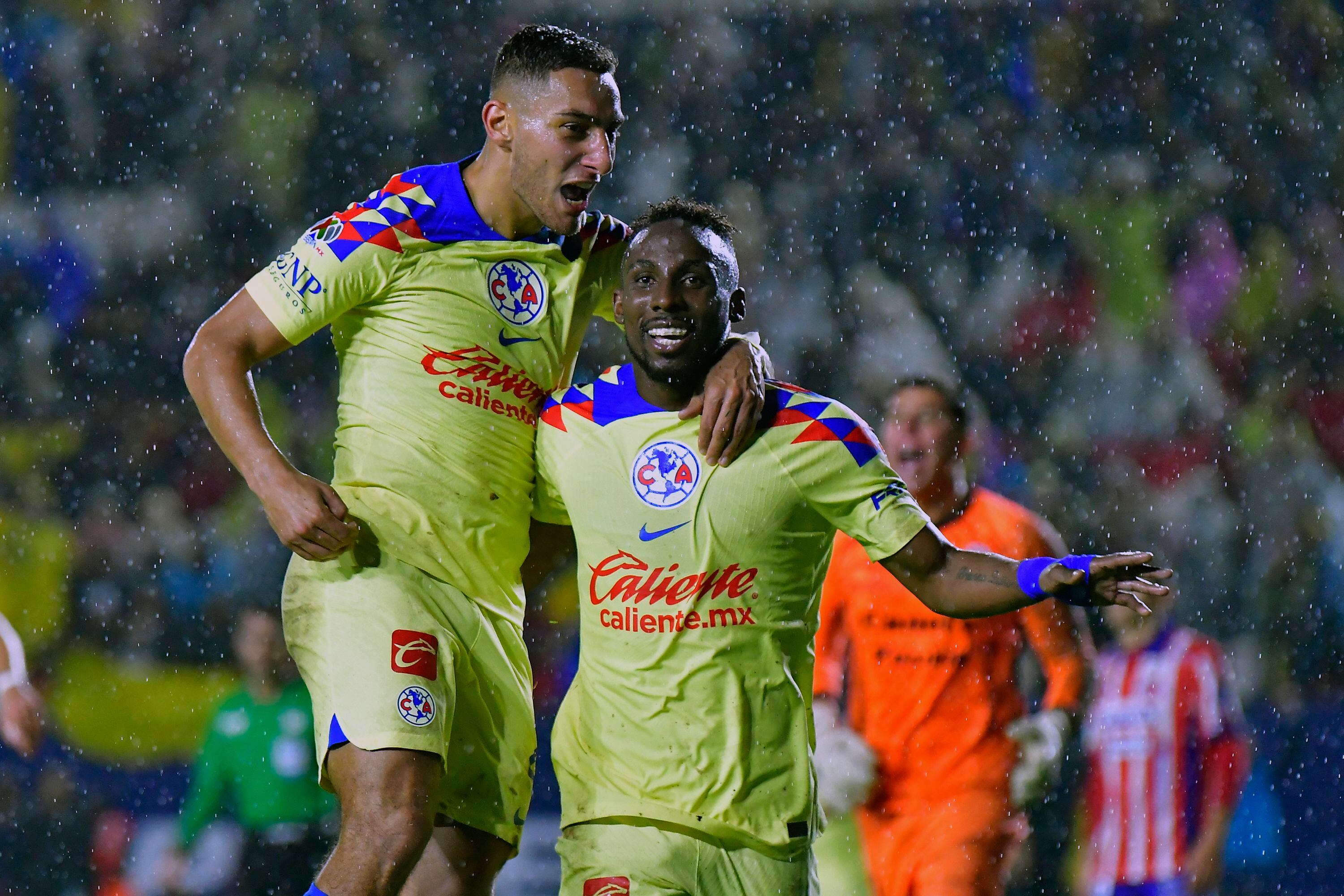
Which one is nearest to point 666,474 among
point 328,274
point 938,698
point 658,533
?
point 658,533

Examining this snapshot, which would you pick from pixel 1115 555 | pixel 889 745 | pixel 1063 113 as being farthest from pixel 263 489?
pixel 1063 113

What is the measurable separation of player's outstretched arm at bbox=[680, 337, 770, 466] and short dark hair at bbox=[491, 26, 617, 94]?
2.52ft

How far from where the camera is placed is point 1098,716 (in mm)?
5723

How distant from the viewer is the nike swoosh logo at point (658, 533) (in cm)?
268

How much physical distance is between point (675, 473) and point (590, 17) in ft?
24.5

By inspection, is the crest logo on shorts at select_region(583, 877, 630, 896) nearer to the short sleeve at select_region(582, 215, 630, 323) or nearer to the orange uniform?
the short sleeve at select_region(582, 215, 630, 323)

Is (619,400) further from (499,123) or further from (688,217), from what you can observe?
(499,123)

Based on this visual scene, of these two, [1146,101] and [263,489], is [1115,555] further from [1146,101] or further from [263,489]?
[1146,101]

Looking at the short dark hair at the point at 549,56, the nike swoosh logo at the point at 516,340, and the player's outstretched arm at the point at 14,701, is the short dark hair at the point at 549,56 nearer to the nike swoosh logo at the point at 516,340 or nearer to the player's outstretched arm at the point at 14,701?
the nike swoosh logo at the point at 516,340

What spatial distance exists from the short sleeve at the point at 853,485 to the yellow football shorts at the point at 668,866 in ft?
1.94

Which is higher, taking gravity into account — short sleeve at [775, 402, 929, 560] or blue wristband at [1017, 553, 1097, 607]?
short sleeve at [775, 402, 929, 560]

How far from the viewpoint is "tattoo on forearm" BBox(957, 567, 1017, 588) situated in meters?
2.58

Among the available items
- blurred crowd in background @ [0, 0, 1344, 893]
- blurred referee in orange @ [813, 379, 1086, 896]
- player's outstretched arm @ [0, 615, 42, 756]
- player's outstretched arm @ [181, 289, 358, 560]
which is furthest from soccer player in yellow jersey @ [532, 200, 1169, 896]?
blurred crowd in background @ [0, 0, 1344, 893]

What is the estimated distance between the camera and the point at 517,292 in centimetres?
304
